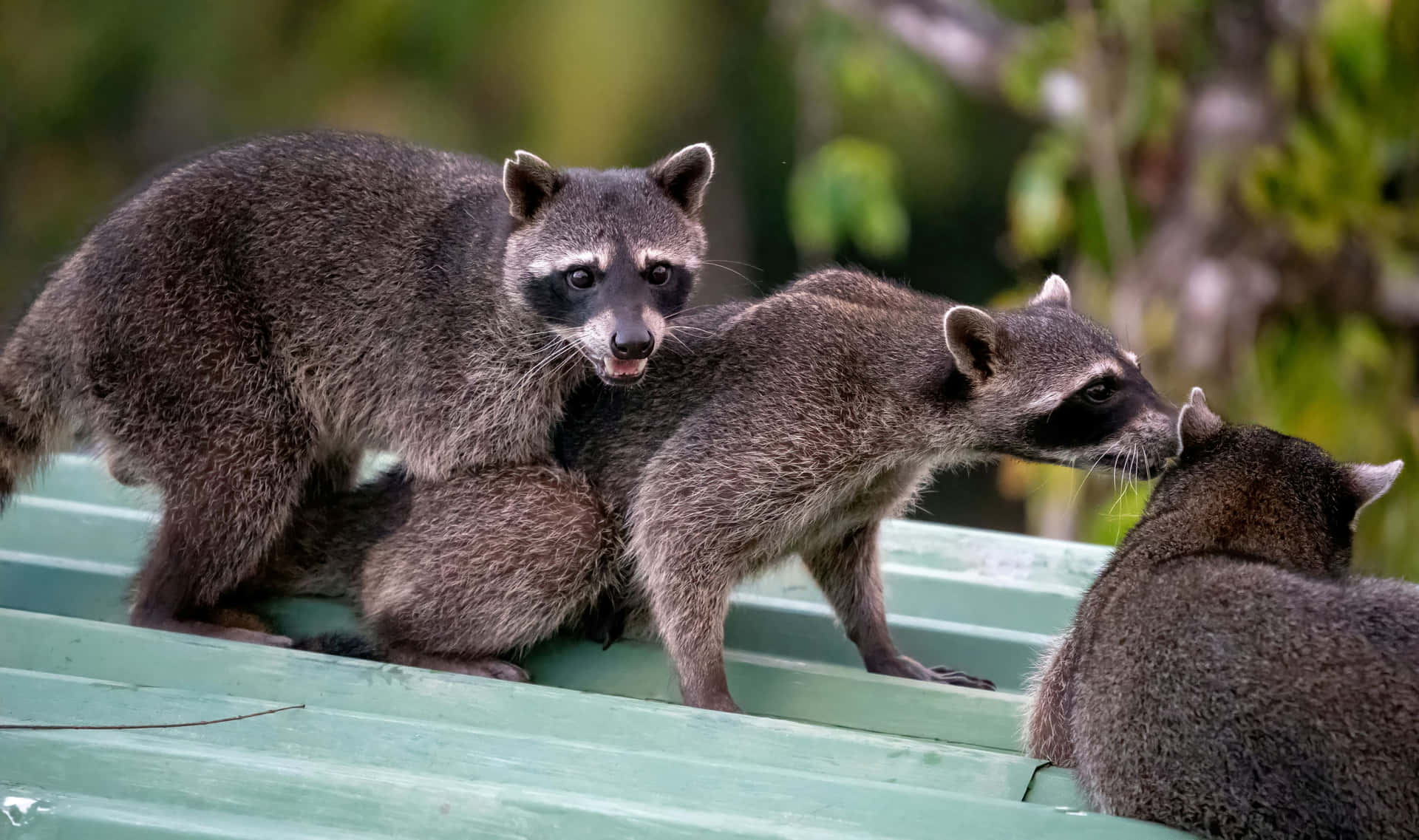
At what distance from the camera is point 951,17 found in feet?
33.7

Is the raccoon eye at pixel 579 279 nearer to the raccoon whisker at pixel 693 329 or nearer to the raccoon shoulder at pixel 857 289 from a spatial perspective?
the raccoon whisker at pixel 693 329

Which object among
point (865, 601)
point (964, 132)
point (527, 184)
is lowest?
point (964, 132)

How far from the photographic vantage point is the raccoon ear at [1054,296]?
16.6 feet

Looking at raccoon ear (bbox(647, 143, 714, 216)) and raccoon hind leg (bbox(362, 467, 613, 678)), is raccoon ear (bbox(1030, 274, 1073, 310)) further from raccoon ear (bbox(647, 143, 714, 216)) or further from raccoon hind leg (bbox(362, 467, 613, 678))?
raccoon hind leg (bbox(362, 467, 613, 678))

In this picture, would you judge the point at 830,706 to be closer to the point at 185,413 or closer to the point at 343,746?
the point at 343,746

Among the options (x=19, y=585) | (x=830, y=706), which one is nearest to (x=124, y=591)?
(x=19, y=585)

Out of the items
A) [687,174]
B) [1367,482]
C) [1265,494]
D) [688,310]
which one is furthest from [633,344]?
[1367,482]

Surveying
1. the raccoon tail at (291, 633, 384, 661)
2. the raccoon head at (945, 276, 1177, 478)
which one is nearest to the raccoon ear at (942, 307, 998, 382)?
the raccoon head at (945, 276, 1177, 478)

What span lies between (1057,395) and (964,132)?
11372 mm

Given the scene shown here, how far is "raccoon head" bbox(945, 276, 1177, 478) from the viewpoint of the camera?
4.50 metres

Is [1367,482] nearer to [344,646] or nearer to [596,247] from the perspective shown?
[596,247]

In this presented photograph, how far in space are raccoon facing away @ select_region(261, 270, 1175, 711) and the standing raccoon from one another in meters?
0.25

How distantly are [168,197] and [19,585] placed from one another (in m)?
1.24

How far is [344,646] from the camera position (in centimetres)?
459
